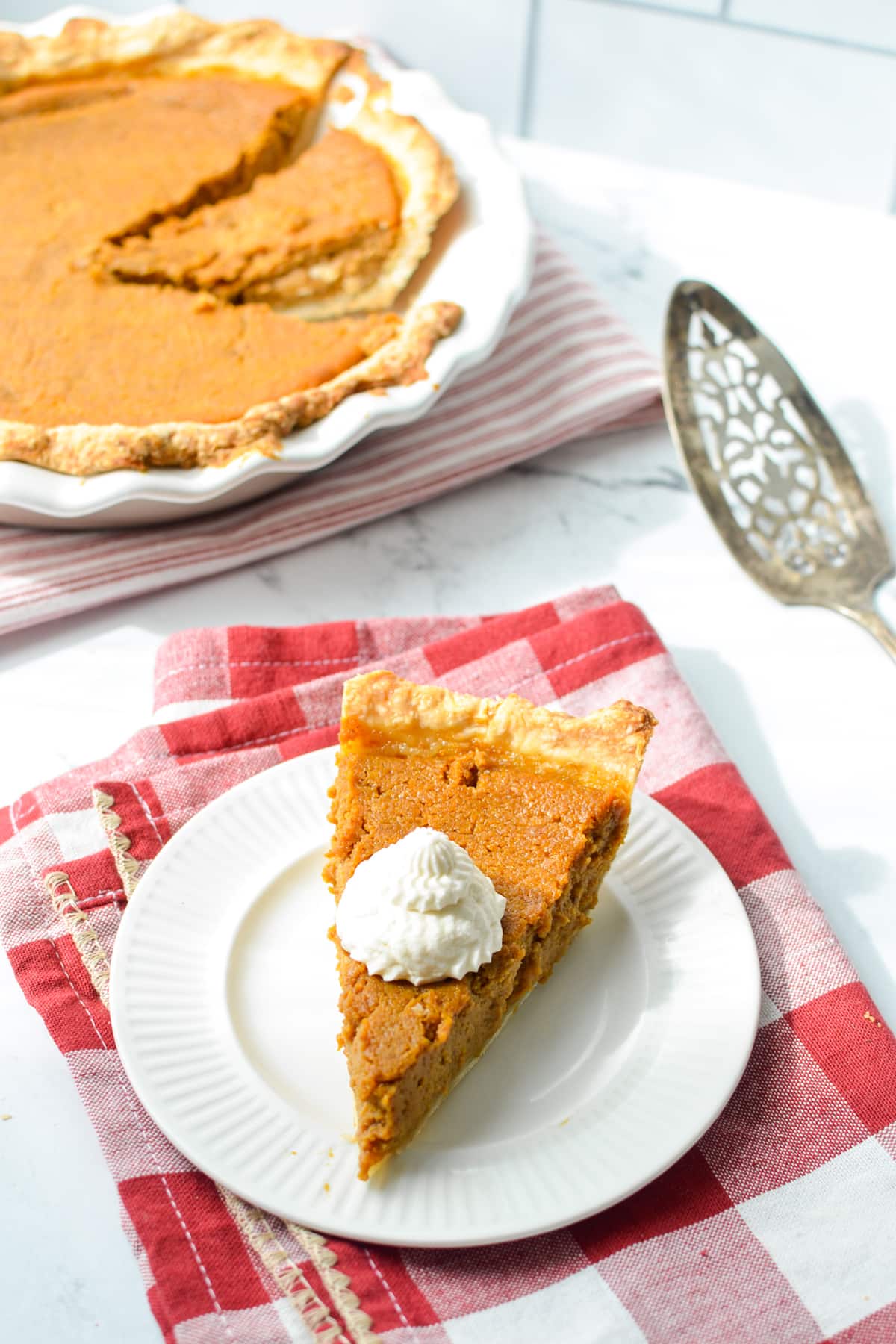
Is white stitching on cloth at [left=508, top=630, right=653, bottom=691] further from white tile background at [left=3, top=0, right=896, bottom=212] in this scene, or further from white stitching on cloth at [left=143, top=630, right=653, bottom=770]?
white tile background at [left=3, top=0, right=896, bottom=212]

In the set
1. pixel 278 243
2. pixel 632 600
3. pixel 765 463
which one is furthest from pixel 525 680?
pixel 278 243

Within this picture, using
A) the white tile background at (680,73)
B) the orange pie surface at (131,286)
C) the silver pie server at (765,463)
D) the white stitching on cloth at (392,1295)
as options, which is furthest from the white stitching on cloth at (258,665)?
Result: the white tile background at (680,73)

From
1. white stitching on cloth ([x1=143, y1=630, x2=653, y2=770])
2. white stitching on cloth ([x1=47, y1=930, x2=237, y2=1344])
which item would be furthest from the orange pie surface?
white stitching on cloth ([x1=47, y1=930, x2=237, y2=1344])

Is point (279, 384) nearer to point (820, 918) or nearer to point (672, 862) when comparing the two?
point (672, 862)

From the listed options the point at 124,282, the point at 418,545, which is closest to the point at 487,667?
the point at 418,545

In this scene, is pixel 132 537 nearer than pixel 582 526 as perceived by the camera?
Yes

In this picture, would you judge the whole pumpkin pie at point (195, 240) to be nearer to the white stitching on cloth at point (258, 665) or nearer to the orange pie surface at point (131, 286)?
the orange pie surface at point (131, 286)

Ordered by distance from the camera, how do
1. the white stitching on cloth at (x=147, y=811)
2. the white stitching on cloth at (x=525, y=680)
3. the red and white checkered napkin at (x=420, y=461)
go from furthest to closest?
the red and white checkered napkin at (x=420, y=461)
the white stitching on cloth at (x=525, y=680)
the white stitching on cloth at (x=147, y=811)
